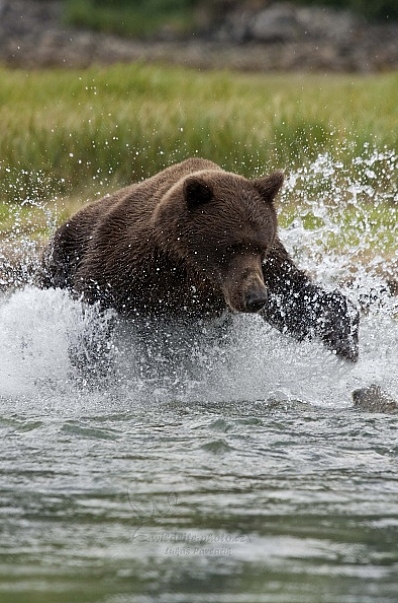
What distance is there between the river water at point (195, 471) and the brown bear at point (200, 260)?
0.79 ft

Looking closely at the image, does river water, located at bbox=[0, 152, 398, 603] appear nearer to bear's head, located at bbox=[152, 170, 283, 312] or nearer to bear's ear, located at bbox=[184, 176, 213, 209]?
bear's head, located at bbox=[152, 170, 283, 312]

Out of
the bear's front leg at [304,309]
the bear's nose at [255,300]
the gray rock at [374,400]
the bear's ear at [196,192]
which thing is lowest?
the gray rock at [374,400]

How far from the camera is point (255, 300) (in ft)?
19.4

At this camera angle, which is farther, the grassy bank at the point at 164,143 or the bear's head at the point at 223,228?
the grassy bank at the point at 164,143

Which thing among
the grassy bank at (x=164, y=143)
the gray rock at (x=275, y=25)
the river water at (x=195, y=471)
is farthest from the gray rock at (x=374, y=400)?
the gray rock at (x=275, y=25)

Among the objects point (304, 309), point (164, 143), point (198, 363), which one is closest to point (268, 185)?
point (304, 309)

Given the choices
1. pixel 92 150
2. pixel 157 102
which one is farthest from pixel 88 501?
pixel 157 102

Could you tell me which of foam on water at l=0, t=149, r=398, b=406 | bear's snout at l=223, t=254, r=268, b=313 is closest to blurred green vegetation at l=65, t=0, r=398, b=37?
foam on water at l=0, t=149, r=398, b=406

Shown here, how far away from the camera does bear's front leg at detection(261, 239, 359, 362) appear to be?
6688 millimetres

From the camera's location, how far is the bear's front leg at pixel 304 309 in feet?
21.9

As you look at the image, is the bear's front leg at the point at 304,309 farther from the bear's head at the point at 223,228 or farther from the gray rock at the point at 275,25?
the gray rock at the point at 275,25

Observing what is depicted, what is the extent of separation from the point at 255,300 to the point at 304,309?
97 cm

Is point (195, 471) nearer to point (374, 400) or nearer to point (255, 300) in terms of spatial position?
point (255, 300)

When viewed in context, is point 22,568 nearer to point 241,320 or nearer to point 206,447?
point 206,447
